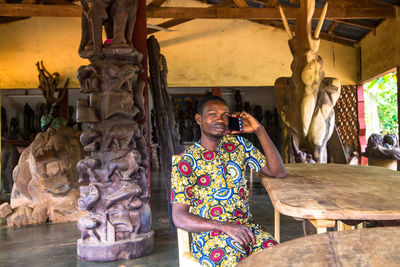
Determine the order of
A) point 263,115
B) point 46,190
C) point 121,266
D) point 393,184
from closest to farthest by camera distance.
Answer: point 393,184
point 121,266
point 46,190
point 263,115

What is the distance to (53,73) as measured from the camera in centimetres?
813

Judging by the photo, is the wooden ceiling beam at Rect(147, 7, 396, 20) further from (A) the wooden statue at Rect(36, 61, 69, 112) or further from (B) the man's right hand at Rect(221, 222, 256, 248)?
(B) the man's right hand at Rect(221, 222, 256, 248)

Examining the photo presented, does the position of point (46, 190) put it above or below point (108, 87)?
below

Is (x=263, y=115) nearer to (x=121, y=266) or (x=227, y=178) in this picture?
(x=121, y=266)

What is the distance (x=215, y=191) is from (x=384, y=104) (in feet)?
45.1

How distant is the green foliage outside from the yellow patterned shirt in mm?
12318

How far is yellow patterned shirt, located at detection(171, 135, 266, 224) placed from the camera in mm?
1810

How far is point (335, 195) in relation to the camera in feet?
5.19

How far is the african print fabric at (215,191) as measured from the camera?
1708mm

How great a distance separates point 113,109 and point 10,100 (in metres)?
8.65

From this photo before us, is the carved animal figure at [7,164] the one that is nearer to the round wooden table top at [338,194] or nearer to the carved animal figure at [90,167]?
the carved animal figure at [90,167]

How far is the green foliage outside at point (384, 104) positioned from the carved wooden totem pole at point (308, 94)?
31.5 ft

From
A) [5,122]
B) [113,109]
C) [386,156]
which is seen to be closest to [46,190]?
[113,109]

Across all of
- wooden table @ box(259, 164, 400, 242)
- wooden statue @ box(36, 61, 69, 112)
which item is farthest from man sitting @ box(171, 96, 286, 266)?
wooden statue @ box(36, 61, 69, 112)
